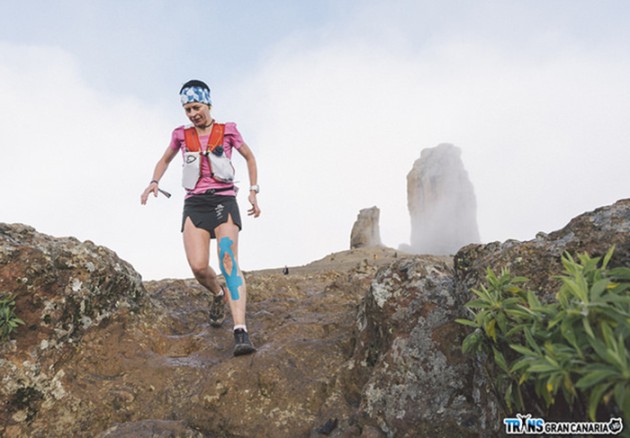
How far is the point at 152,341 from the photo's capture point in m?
4.30

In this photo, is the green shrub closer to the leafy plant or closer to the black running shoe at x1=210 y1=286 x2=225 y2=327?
the black running shoe at x1=210 y1=286 x2=225 y2=327

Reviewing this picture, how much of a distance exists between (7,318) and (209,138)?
2.53 meters

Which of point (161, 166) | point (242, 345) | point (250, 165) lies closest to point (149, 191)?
point (161, 166)

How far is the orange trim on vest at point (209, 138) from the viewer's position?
472 centimetres

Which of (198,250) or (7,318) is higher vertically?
(198,250)

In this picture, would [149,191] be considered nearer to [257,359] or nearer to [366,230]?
[257,359]

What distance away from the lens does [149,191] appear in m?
4.70

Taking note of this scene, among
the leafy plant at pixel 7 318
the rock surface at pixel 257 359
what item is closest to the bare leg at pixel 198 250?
the rock surface at pixel 257 359

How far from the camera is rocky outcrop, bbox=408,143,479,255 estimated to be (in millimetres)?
82312

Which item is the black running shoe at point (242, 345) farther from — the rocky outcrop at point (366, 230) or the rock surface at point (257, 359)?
the rocky outcrop at point (366, 230)

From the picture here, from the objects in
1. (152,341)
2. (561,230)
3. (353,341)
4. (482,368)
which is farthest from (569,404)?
(152,341)

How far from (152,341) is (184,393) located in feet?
3.30

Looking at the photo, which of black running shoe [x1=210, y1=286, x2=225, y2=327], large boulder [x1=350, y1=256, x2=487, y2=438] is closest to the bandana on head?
black running shoe [x1=210, y1=286, x2=225, y2=327]

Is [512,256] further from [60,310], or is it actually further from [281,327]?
[60,310]
